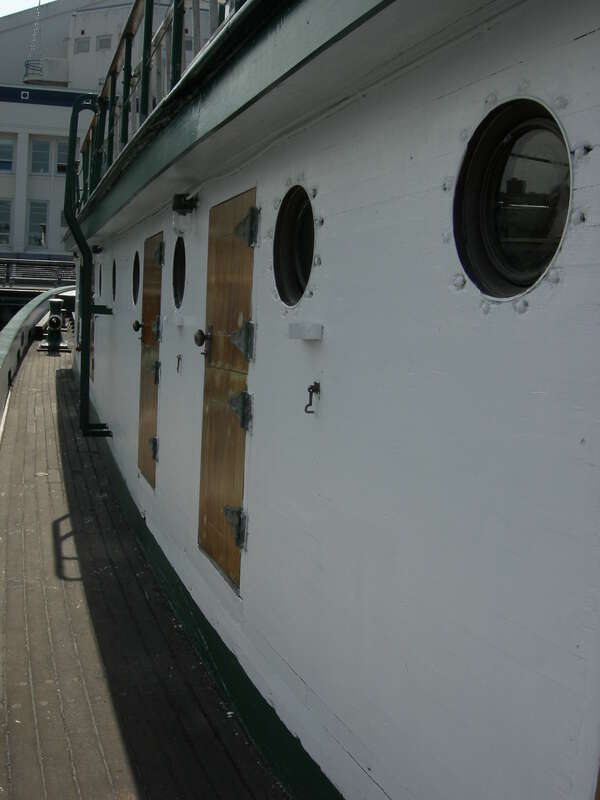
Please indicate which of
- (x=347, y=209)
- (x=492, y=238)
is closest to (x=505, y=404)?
(x=492, y=238)

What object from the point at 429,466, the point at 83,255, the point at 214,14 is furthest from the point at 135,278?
the point at 429,466

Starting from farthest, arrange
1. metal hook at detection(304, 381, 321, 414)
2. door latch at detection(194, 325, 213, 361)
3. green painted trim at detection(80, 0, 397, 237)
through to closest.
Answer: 1. door latch at detection(194, 325, 213, 361)
2. metal hook at detection(304, 381, 321, 414)
3. green painted trim at detection(80, 0, 397, 237)

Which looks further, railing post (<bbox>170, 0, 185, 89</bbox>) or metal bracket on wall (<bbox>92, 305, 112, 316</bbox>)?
metal bracket on wall (<bbox>92, 305, 112, 316</bbox>)

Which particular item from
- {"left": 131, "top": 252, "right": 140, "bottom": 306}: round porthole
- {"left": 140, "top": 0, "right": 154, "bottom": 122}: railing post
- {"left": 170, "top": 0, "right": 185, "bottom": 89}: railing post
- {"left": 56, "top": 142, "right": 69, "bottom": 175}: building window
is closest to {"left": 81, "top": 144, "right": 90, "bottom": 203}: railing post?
{"left": 131, "top": 252, "right": 140, "bottom": 306}: round porthole

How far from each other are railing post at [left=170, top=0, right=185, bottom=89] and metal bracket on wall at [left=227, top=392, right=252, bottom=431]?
1.71 metres

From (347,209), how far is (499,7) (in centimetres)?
97

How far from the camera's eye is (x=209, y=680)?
429cm

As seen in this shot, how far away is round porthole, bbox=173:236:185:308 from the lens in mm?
5656

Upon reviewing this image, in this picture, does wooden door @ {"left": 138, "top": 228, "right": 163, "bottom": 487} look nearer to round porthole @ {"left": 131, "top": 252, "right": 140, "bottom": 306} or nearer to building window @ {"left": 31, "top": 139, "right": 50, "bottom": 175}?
round porthole @ {"left": 131, "top": 252, "right": 140, "bottom": 306}

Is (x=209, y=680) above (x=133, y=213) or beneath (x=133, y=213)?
beneath

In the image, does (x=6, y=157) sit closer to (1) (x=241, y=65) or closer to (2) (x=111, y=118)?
(2) (x=111, y=118)

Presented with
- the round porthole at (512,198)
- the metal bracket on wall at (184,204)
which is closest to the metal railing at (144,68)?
the metal bracket on wall at (184,204)

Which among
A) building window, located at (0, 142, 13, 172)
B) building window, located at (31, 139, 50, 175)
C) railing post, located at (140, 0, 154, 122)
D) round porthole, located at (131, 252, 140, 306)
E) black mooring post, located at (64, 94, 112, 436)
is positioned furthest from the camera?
building window, located at (31, 139, 50, 175)

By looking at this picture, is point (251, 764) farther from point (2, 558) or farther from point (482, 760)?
point (2, 558)
